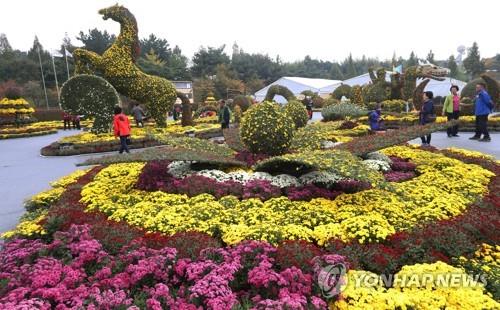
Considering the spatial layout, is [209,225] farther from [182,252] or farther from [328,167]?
[328,167]

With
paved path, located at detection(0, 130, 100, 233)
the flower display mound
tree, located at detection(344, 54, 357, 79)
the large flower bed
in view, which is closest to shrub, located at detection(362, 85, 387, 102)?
paved path, located at detection(0, 130, 100, 233)

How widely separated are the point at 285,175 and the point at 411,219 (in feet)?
6.63

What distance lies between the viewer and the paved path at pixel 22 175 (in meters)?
6.22

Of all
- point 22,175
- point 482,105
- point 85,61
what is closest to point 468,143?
point 482,105

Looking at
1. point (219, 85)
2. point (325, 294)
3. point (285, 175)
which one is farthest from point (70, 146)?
point (219, 85)

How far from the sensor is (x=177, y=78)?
166ft

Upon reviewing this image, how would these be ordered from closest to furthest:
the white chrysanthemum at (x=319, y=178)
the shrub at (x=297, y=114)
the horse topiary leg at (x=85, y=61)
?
1. the white chrysanthemum at (x=319, y=178)
2. the shrub at (x=297, y=114)
3. the horse topiary leg at (x=85, y=61)

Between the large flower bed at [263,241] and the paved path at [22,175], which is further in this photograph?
the paved path at [22,175]

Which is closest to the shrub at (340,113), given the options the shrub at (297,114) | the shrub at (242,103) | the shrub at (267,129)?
the shrub at (297,114)

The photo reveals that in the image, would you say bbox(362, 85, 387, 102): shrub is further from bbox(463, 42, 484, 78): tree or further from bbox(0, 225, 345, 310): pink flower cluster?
bbox(463, 42, 484, 78): tree

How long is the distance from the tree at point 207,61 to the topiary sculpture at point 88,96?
42.1 m

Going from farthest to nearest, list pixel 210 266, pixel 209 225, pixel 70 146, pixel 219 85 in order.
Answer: pixel 219 85
pixel 70 146
pixel 209 225
pixel 210 266

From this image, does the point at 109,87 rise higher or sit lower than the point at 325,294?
higher

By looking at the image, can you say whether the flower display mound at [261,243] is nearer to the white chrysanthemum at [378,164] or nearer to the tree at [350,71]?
the white chrysanthemum at [378,164]
